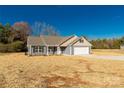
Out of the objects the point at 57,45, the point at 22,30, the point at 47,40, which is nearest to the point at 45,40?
the point at 47,40

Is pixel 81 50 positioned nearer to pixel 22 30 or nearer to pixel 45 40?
pixel 45 40

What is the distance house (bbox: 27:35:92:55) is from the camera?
3556cm

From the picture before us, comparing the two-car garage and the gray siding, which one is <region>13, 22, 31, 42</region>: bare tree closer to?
the gray siding

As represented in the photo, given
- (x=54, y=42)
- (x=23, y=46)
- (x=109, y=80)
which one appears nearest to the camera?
(x=109, y=80)

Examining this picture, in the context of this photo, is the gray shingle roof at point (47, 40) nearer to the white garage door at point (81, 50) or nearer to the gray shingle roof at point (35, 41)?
the gray shingle roof at point (35, 41)

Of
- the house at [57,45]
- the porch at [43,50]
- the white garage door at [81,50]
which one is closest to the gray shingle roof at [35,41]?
the house at [57,45]

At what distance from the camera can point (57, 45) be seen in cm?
3738

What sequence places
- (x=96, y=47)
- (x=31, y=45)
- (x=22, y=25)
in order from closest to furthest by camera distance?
(x=31, y=45) → (x=22, y=25) → (x=96, y=47)

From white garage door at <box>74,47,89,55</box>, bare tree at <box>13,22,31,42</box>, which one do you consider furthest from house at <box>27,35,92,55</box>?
bare tree at <box>13,22,31,42</box>
